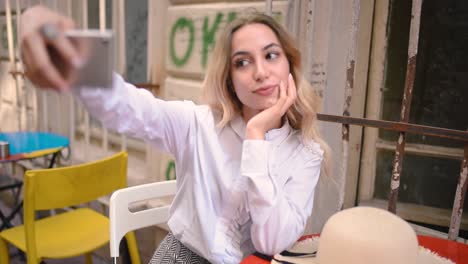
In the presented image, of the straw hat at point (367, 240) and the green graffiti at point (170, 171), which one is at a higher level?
the straw hat at point (367, 240)

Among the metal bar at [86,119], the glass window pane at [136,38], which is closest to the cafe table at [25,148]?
the metal bar at [86,119]

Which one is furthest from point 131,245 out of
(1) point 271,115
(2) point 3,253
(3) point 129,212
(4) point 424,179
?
(4) point 424,179

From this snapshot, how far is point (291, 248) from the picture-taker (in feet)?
4.36

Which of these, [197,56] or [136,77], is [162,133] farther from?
[136,77]

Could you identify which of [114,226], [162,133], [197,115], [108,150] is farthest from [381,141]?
[108,150]

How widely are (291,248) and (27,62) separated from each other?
1.04 meters

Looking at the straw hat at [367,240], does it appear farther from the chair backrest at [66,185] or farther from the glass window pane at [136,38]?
the glass window pane at [136,38]

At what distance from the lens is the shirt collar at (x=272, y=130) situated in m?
1.45

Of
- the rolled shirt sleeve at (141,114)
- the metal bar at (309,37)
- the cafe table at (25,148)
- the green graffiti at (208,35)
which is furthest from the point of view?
the cafe table at (25,148)

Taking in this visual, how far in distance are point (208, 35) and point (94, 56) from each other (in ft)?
6.17

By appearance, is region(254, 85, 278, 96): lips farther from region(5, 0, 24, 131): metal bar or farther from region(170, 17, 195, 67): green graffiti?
region(5, 0, 24, 131): metal bar

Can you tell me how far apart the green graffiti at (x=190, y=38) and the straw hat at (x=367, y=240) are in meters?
1.61

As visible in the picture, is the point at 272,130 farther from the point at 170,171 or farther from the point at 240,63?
the point at 170,171

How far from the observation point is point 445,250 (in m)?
1.34
